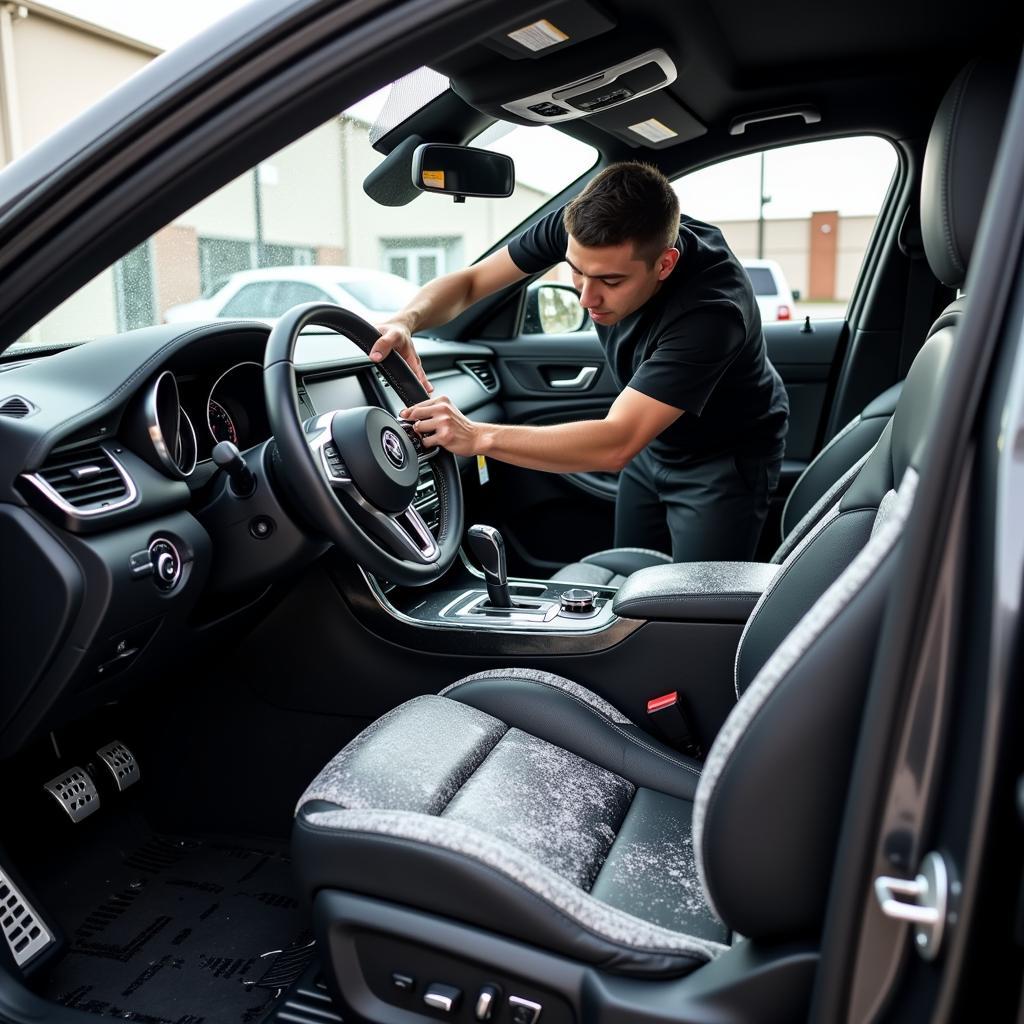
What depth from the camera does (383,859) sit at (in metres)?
1.13

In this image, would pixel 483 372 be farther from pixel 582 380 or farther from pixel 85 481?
pixel 85 481

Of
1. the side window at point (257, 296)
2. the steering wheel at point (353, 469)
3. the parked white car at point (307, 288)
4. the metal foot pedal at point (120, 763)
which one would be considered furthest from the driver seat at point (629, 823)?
the side window at point (257, 296)

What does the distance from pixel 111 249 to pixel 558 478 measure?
237cm

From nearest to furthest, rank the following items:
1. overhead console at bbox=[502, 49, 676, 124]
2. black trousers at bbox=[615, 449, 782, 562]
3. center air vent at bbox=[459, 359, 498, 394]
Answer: overhead console at bbox=[502, 49, 676, 124] < black trousers at bbox=[615, 449, 782, 562] < center air vent at bbox=[459, 359, 498, 394]

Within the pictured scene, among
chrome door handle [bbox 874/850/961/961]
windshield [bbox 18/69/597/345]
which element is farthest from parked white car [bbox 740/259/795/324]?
Answer: chrome door handle [bbox 874/850/961/961]

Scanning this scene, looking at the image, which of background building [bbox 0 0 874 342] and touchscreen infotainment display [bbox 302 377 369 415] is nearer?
touchscreen infotainment display [bbox 302 377 369 415]

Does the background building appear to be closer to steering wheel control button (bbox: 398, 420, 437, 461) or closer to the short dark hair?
the short dark hair

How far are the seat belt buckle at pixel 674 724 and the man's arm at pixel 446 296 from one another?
2.26 ft

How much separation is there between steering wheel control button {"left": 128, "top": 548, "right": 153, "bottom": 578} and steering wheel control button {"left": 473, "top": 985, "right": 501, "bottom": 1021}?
0.70 meters

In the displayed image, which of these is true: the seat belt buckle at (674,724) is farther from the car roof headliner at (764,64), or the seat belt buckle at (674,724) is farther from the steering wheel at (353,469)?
the car roof headliner at (764,64)

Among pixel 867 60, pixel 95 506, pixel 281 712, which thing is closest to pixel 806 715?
pixel 95 506

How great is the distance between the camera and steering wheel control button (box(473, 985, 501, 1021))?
42.2 inches

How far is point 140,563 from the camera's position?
1360mm

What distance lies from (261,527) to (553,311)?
2146mm
